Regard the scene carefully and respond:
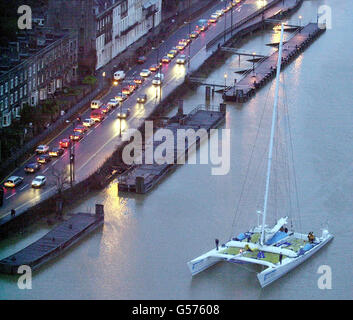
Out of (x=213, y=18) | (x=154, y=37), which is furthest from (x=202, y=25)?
(x=154, y=37)

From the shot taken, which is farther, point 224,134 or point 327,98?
point 327,98

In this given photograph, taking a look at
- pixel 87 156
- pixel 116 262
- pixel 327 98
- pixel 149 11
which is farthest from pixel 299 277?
pixel 149 11

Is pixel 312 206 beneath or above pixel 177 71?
beneath

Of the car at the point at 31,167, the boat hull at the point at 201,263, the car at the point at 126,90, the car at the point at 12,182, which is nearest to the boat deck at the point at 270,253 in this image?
the boat hull at the point at 201,263

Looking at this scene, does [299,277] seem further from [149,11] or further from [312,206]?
[149,11]

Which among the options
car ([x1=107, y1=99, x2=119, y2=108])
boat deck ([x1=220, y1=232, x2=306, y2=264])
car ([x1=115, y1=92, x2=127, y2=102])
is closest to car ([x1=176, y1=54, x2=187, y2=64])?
car ([x1=115, y1=92, x2=127, y2=102])

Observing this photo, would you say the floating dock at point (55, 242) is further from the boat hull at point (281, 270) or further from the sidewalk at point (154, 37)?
the sidewalk at point (154, 37)

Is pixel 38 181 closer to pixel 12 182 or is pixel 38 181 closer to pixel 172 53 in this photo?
pixel 12 182
